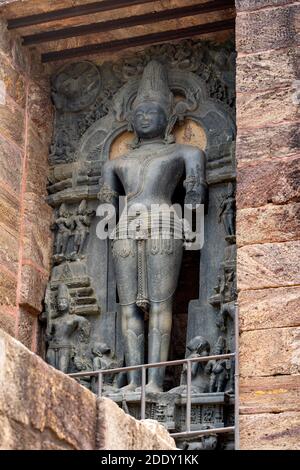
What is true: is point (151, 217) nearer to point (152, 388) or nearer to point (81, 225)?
point (81, 225)

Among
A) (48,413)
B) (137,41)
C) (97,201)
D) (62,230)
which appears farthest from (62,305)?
(48,413)

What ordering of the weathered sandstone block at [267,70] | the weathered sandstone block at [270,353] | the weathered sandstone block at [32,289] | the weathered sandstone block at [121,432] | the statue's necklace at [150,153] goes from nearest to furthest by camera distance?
the weathered sandstone block at [121,432]
the weathered sandstone block at [270,353]
the weathered sandstone block at [267,70]
the weathered sandstone block at [32,289]
the statue's necklace at [150,153]

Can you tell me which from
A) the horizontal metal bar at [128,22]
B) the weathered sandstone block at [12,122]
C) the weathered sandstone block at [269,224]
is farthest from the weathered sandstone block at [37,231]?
the weathered sandstone block at [269,224]

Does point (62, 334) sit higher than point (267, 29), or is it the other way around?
point (267, 29)

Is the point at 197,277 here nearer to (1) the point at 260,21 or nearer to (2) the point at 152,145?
(2) the point at 152,145

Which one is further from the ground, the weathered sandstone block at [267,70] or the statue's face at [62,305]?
the weathered sandstone block at [267,70]

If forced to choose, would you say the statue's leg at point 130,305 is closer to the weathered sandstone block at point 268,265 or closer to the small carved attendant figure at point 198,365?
the small carved attendant figure at point 198,365

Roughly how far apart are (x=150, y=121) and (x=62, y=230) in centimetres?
132

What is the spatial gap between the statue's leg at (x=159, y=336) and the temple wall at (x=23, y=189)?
45.9 inches

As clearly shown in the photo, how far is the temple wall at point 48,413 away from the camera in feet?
17.4

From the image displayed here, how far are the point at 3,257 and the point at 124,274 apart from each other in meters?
1.11

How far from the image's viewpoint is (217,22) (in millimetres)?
11891

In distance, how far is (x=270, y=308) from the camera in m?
9.53
